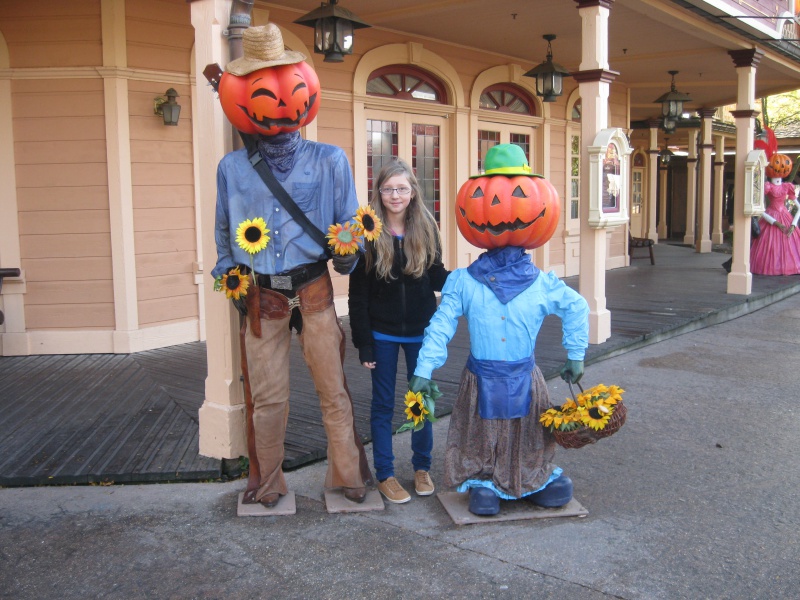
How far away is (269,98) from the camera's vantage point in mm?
3398

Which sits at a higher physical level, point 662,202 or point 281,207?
point 662,202

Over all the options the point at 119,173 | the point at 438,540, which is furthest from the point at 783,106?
the point at 438,540

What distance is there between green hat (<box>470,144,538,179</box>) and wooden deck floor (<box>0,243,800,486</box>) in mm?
1848

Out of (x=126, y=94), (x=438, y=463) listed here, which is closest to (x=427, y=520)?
(x=438, y=463)

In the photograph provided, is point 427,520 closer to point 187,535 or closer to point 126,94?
point 187,535

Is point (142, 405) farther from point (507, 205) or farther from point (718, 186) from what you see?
point (718, 186)

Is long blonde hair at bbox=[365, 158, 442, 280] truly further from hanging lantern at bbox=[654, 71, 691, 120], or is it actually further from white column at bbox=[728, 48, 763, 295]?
hanging lantern at bbox=[654, 71, 691, 120]

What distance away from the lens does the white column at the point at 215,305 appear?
13.2 feet

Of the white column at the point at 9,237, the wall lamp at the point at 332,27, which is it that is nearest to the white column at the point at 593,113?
the wall lamp at the point at 332,27

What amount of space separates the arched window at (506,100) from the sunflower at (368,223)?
7.55 meters

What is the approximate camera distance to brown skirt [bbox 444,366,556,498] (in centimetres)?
364

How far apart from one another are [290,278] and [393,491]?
1.15 meters

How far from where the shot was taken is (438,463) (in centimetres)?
438

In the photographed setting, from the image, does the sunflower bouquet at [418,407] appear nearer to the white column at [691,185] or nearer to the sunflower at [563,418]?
the sunflower at [563,418]
